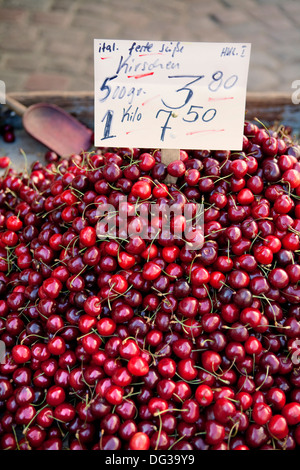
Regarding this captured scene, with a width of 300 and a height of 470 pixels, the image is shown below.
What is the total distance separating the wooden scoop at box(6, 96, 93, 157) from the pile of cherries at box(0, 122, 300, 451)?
33.4 inches

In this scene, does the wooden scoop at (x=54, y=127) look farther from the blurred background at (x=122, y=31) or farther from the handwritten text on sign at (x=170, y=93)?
the blurred background at (x=122, y=31)

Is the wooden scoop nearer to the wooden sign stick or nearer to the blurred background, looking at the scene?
the wooden sign stick

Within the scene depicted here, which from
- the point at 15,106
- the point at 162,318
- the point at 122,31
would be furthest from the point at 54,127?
the point at 122,31

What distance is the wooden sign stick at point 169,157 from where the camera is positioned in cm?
130

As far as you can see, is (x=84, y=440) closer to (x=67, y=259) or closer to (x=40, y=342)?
(x=40, y=342)

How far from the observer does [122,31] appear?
11.6ft

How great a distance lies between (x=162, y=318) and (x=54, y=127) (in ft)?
4.55

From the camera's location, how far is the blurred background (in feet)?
11.1

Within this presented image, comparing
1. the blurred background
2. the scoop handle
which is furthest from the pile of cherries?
the blurred background

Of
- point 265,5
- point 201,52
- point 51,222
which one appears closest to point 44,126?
point 51,222

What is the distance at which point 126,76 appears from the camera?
1.20 metres

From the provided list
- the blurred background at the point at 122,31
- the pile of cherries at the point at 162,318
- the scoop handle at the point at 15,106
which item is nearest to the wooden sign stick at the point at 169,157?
the pile of cherries at the point at 162,318

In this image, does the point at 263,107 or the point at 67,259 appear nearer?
the point at 67,259
